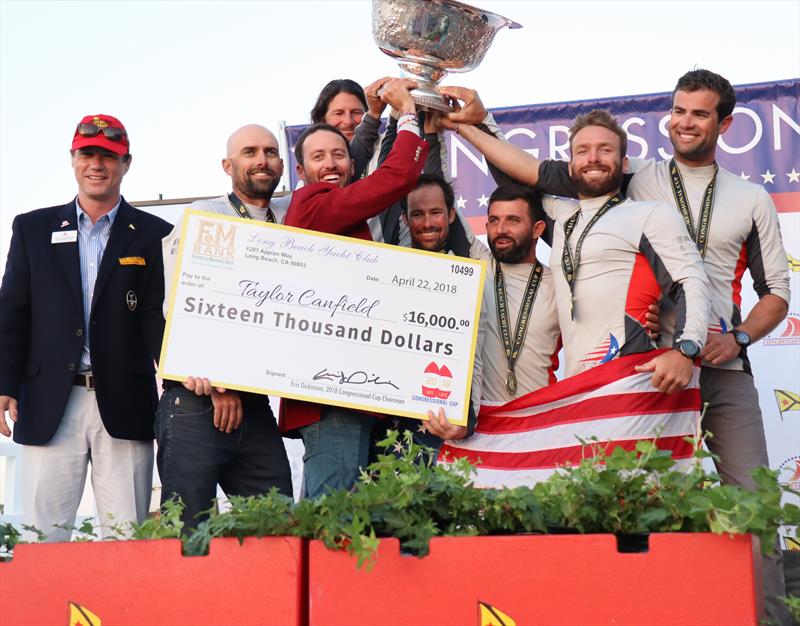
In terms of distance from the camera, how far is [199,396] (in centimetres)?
402

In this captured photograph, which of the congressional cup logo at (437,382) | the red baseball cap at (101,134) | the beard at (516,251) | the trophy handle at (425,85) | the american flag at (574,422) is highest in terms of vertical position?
the trophy handle at (425,85)

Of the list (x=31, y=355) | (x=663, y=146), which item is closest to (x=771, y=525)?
(x=31, y=355)

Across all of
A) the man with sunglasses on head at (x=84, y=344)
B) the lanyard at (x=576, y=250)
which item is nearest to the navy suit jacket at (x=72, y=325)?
the man with sunglasses on head at (x=84, y=344)

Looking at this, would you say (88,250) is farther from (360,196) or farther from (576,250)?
(576,250)

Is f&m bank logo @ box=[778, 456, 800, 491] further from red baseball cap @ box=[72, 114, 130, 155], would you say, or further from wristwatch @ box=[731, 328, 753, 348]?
red baseball cap @ box=[72, 114, 130, 155]

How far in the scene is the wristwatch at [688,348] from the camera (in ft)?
12.9

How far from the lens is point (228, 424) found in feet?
13.2

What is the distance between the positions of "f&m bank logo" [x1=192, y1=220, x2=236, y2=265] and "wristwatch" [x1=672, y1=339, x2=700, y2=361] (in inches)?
66.9

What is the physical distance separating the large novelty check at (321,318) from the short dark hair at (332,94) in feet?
5.51

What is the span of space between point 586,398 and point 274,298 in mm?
1314

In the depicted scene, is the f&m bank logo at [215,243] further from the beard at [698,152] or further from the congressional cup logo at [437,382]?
the beard at [698,152]

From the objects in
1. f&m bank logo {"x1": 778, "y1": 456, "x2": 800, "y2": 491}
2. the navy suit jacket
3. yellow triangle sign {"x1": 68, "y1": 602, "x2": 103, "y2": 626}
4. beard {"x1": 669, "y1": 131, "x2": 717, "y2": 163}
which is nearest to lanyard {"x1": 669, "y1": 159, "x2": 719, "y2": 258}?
beard {"x1": 669, "y1": 131, "x2": 717, "y2": 163}

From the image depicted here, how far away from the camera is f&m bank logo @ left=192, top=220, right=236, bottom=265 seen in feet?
12.7

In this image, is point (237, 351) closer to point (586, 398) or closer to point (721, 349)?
point (586, 398)
